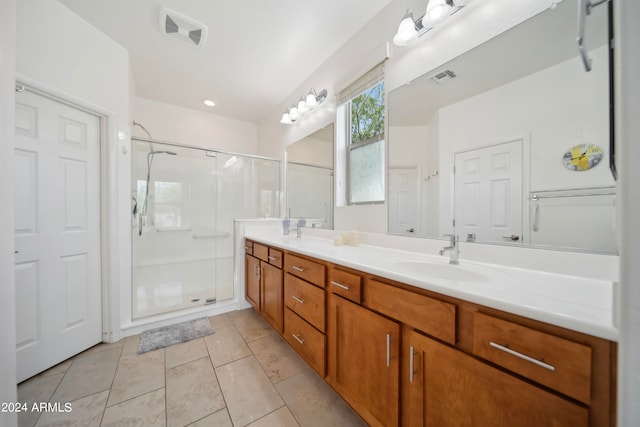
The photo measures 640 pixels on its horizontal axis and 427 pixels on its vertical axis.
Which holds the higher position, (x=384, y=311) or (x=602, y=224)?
(x=602, y=224)

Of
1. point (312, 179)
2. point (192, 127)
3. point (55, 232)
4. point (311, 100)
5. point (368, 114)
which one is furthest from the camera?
point (192, 127)

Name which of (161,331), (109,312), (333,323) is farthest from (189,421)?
(109,312)

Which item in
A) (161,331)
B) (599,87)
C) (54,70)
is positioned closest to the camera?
(599,87)

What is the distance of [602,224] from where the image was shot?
0.81 m

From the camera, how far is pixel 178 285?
8.39ft

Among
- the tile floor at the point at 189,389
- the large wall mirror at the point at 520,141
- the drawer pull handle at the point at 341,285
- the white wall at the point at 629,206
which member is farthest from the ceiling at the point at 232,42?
the tile floor at the point at 189,389

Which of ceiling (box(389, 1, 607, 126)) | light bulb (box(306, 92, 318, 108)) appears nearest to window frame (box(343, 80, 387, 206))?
ceiling (box(389, 1, 607, 126))

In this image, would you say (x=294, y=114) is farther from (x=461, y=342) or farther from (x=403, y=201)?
(x=461, y=342)

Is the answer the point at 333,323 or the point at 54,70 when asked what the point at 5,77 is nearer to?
the point at 54,70

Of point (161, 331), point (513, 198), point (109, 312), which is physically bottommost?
point (161, 331)

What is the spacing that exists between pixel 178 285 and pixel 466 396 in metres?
2.81

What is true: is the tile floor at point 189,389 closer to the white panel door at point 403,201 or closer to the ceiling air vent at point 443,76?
the white panel door at point 403,201

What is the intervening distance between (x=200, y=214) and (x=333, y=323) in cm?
228

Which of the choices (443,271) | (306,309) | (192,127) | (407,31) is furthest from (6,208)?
(192,127)
